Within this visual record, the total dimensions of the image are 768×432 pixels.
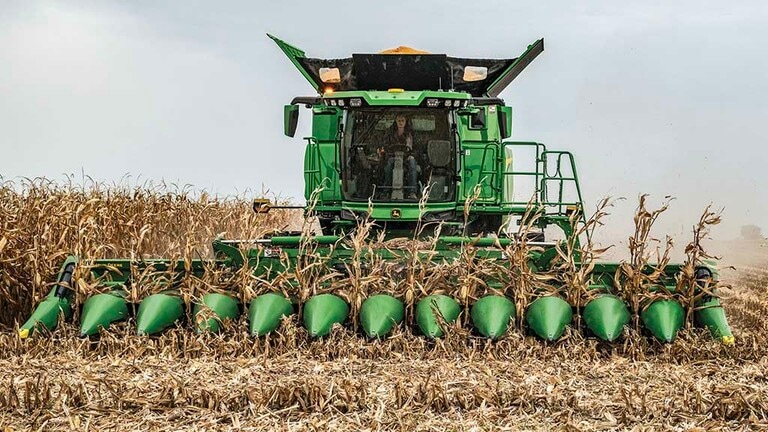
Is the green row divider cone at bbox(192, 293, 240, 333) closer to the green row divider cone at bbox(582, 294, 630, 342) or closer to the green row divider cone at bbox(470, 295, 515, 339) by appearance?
the green row divider cone at bbox(470, 295, 515, 339)

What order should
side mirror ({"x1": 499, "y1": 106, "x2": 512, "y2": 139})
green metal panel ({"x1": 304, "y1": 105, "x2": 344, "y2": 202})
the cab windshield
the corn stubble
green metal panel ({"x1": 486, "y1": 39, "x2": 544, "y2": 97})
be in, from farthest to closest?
green metal panel ({"x1": 486, "y1": 39, "x2": 544, "y2": 97}) → green metal panel ({"x1": 304, "y1": 105, "x2": 344, "y2": 202}) → side mirror ({"x1": 499, "y1": 106, "x2": 512, "y2": 139}) → the cab windshield → the corn stubble

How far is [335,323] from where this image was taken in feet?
17.8

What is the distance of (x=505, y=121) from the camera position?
7473 mm

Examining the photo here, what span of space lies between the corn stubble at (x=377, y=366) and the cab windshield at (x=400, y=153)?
3.72 feet

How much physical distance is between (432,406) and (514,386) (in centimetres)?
54

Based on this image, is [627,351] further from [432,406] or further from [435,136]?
[435,136]

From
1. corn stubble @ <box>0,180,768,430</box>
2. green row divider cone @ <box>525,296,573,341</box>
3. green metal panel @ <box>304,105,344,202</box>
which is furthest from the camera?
green metal panel @ <box>304,105,344,202</box>

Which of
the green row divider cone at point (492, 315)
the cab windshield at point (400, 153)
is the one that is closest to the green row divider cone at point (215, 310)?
the green row divider cone at point (492, 315)

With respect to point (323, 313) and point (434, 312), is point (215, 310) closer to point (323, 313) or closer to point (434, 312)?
point (323, 313)

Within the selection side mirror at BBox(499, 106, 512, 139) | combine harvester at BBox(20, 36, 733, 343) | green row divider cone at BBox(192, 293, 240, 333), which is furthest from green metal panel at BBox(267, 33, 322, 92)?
green row divider cone at BBox(192, 293, 240, 333)

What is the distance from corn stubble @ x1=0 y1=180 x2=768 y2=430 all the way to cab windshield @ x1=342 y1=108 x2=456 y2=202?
1.13 m

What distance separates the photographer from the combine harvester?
5.45 metres

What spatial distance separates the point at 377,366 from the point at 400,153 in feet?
8.53

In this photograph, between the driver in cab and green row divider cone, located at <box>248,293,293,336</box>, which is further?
the driver in cab
